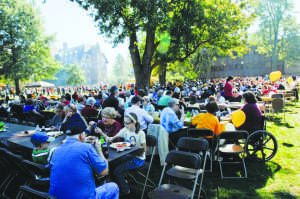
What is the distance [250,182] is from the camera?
4281mm

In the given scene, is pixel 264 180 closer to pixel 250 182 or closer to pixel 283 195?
pixel 250 182

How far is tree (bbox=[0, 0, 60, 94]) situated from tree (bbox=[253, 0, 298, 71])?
129 feet

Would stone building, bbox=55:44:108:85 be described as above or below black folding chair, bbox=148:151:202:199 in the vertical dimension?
above

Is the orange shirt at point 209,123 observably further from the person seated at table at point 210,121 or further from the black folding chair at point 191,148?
the black folding chair at point 191,148

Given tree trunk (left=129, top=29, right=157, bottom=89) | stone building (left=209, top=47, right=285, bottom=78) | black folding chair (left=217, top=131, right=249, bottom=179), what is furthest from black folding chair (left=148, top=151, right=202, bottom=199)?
stone building (left=209, top=47, right=285, bottom=78)

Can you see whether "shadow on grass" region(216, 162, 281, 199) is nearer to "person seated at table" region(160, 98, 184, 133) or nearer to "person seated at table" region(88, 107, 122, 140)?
"person seated at table" region(160, 98, 184, 133)

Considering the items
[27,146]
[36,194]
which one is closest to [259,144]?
[36,194]

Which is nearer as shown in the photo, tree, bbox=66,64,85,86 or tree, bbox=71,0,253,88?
tree, bbox=71,0,253,88

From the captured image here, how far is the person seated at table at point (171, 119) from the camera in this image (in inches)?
207

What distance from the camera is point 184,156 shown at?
3225 millimetres

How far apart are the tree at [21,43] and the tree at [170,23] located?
70.9ft

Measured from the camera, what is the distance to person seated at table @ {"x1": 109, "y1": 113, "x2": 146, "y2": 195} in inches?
146

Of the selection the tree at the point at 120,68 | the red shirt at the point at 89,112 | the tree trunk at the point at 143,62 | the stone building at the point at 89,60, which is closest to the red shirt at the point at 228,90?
the tree trunk at the point at 143,62

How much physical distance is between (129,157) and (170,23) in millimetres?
9964
